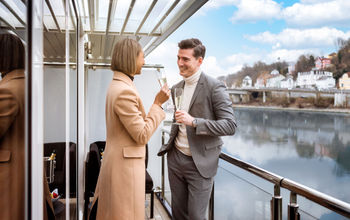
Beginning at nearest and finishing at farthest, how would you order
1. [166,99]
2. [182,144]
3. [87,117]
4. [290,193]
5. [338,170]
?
[290,193]
[166,99]
[182,144]
[87,117]
[338,170]

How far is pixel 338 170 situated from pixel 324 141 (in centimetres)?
394

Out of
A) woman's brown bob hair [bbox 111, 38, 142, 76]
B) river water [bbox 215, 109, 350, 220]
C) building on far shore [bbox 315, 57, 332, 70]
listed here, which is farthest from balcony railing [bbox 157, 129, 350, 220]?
river water [bbox 215, 109, 350, 220]

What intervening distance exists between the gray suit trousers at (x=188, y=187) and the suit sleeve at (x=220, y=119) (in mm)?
228

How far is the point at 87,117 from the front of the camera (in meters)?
3.78

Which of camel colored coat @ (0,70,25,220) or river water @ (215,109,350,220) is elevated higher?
camel colored coat @ (0,70,25,220)

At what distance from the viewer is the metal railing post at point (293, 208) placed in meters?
1.26

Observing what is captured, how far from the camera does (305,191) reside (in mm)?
1176

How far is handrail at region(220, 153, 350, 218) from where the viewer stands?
99 cm

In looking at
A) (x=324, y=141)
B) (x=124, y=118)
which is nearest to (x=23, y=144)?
(x=124, y=118)

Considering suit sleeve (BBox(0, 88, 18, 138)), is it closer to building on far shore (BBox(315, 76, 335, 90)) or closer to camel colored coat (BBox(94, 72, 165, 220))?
camel colored coat (BBox(94, 72, 165, 220))

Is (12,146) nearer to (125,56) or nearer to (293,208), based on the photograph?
(125,56)

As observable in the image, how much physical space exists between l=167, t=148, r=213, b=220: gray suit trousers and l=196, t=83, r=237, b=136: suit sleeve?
228 mm

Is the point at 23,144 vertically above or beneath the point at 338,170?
above

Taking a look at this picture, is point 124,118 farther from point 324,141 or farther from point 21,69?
point 324,141
